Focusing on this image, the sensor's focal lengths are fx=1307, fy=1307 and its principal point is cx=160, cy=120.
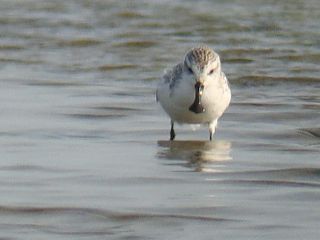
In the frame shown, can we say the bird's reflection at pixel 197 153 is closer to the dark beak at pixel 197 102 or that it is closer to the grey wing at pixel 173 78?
the dark beak at pixel 197 102

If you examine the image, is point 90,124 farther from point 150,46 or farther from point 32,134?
point 150,46

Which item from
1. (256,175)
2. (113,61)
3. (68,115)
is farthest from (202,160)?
(113,61)

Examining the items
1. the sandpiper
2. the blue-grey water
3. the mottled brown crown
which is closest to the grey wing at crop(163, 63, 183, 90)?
the sandpiper

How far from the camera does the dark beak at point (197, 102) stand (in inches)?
426

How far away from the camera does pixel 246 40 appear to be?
57.8ft

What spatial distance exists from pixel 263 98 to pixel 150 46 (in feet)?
12.5

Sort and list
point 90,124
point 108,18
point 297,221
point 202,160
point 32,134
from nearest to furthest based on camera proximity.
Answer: point 297,221
point 202,160
point 32,134
point 90,124
point 108,18

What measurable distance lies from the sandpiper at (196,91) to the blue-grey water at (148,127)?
0.26 metres

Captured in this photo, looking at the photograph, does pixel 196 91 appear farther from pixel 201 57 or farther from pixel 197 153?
pixel 197 153

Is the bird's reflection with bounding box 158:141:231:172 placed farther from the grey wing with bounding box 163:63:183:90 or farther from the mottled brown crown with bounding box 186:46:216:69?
the mottled brown crown with bounding box 186:46:216:69

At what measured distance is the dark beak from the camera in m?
10.8

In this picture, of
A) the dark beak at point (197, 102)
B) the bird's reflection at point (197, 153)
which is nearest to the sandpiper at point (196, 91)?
the dark beak at point (197, 102)

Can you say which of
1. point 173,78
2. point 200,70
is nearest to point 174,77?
point 173,78

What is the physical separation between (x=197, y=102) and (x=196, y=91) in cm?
11
